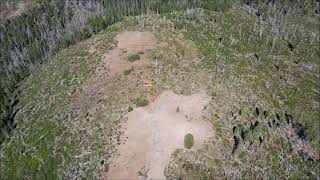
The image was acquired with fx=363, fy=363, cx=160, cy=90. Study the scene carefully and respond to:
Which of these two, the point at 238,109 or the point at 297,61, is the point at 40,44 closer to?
the point at 238,109

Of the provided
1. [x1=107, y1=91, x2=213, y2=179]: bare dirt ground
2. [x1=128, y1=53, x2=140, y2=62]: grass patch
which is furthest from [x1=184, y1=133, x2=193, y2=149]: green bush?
[x1=128, y1=53, x2=140, y2=62]: grass patch

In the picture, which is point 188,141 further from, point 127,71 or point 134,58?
point 134,58

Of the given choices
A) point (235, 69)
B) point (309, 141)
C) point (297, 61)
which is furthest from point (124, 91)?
point (297, 61)

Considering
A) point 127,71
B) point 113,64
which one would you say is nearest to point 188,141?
point 127,71

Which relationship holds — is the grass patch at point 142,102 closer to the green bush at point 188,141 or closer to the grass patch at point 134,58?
the green bush at point 188,141

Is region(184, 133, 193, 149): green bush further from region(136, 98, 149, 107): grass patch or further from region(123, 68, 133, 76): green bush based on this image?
region(123, 68, 133, 76): green bush

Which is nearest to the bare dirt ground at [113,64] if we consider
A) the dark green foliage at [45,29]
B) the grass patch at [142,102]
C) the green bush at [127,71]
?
the green bush at [127,71]
